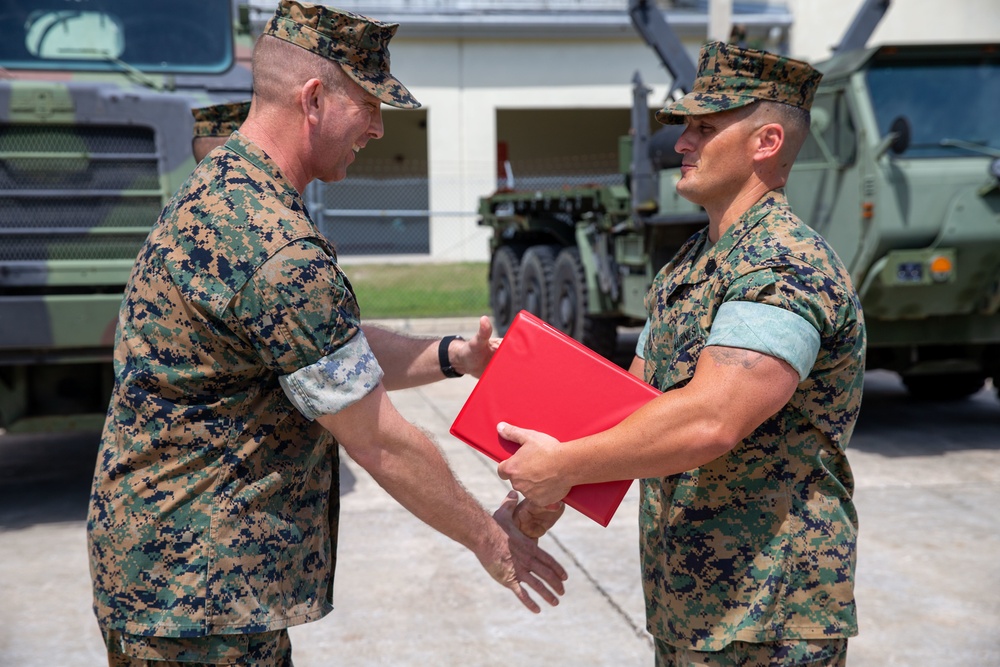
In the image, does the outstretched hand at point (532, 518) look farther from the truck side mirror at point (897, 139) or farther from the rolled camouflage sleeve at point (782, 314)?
the truck side mirror at point (897, 139)

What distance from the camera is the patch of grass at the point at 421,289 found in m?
14.0

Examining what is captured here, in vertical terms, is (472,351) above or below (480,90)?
below

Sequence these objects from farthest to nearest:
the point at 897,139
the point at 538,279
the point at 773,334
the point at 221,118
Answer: the point at 538,279 < the point at 897,139 < the point at 221,118 < the point at 773,334

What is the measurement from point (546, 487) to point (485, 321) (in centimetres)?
63


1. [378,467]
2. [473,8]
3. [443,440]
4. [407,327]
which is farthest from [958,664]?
[473,8]

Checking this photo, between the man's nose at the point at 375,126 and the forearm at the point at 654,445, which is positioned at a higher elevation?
the man's nose at the point at 375,126

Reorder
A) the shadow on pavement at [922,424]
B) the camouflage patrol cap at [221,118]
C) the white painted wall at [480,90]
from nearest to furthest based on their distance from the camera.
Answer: the camouflage patrol cap at [221,118] < the shadow on pavement at [922,424] < the white painted wall at [480,90]

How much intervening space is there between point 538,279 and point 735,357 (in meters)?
8.59

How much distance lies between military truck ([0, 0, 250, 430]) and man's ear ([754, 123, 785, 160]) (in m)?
3.62

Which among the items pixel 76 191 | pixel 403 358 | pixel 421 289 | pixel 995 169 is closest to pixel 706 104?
pixel 403 358

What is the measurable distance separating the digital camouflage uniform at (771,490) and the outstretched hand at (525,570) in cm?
34

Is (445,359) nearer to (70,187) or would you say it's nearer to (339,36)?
(339,36)

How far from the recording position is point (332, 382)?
1.89m

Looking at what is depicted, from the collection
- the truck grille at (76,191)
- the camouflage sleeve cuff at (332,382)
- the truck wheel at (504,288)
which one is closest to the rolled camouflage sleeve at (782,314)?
the camouflage sleeve cuff at (332,382)
